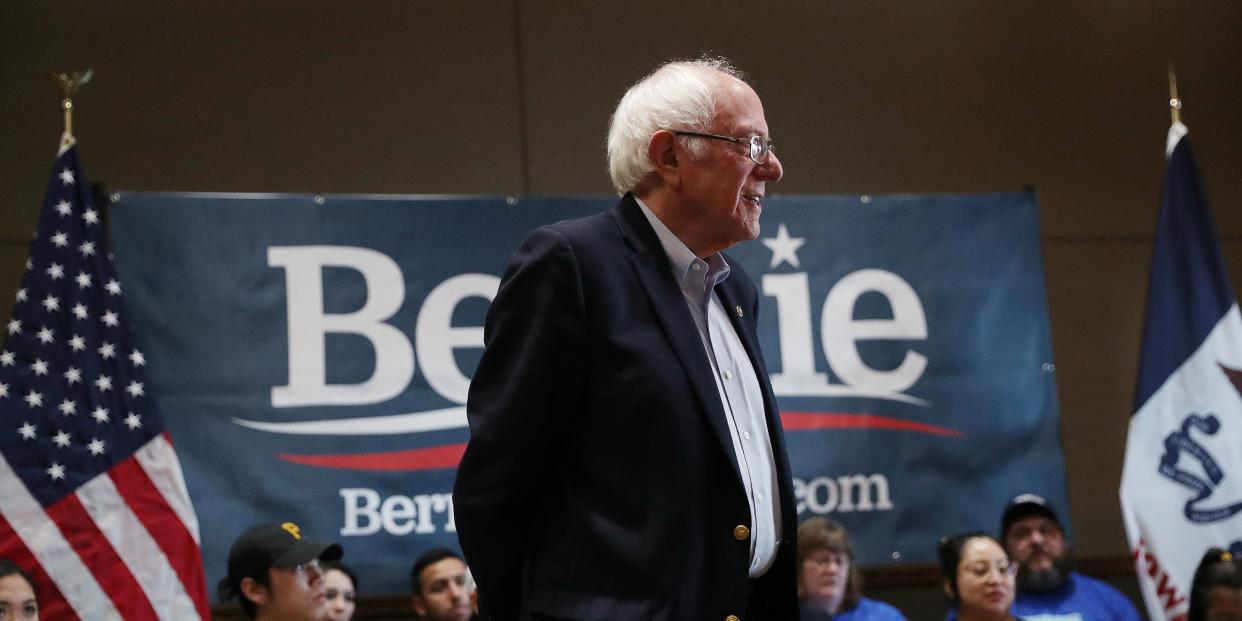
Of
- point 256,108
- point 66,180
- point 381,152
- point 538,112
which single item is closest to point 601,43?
point 538,112

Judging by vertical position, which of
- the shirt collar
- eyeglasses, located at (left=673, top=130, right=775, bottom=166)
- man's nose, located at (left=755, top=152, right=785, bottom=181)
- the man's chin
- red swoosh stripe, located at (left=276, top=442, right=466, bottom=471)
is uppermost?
eyeglasses, located at (left=673, top=130, right=775, bottom=166)

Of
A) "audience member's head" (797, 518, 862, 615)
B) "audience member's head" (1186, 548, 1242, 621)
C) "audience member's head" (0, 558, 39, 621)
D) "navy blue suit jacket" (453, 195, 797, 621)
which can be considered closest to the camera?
"navy blue suit jacket" (453, 195, 797, 621)

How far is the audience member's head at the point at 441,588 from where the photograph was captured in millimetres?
4062

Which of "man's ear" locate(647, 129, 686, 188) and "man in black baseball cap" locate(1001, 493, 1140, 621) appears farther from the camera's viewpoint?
"man in black baseball cap" locate(1001, 493, 1140, 621)

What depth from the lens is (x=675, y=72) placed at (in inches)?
72.1

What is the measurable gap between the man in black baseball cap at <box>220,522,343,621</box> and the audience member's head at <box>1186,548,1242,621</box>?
2.41m

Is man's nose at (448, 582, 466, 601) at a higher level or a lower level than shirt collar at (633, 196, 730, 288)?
lower

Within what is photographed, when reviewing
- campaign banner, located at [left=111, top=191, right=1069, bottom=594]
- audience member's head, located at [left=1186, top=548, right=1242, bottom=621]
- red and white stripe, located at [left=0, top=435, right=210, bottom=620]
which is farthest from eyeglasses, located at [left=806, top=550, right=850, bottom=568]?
red and white stripe, located at [left=0, top=435, right=210, bottom=620]

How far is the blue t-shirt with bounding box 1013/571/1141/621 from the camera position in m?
4.37

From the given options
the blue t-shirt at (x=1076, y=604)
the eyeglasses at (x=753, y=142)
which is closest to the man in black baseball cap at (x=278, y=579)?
the eyeglasses at (x=753, y=142)

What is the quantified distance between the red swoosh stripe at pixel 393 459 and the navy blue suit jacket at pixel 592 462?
262 cm

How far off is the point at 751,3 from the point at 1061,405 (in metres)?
1.79

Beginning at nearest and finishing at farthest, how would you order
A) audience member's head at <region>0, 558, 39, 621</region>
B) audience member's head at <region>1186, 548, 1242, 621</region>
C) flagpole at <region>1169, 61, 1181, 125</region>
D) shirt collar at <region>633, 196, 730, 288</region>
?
shirt collar at <region>633, 196, 730, 288</region>, audience member's head at <region>0, 558, 39, 621</region>, audience member's head at <region>1186, 548, 1242, 621</region>, flagpole at <region>1169, 61, 1181, 125</region>

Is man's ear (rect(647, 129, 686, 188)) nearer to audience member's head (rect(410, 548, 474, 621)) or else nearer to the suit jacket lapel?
the suit jacket lapel
